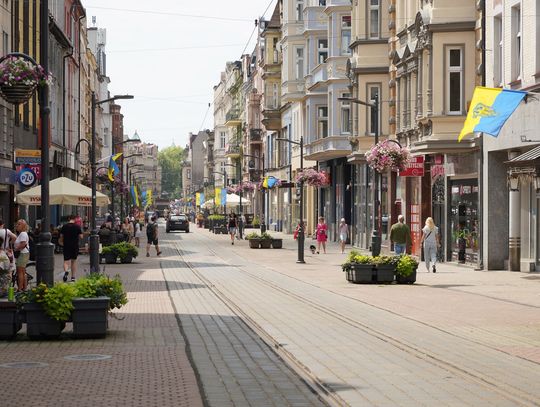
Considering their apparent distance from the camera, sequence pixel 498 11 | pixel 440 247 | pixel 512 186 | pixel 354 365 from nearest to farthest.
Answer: pixel 354 365 → pixel 512 186 → pixel 498 11 → pixel 440 247

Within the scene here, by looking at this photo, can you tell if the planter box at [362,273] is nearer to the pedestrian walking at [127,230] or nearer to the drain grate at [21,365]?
the drain grate at [21,365]

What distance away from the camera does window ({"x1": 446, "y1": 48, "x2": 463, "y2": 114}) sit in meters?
36.0

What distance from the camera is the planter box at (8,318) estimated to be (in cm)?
1516

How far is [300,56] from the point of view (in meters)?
73.2

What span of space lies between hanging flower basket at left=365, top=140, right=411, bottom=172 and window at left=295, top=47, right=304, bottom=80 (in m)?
37.1

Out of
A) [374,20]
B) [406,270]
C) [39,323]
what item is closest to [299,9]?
[374,20]

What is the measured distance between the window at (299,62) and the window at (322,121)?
345 inches

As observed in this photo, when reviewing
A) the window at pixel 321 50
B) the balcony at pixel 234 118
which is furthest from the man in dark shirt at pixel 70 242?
the balcony at pixel 234 118

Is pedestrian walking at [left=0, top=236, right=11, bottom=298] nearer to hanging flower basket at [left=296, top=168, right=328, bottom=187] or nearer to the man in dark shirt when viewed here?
the man in dark shirt

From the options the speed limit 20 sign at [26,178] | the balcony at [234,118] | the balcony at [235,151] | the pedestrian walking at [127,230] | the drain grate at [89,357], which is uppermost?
the balcony at [234,118]

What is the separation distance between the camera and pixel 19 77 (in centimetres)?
1634

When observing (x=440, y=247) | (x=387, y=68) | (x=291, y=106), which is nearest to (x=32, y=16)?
(x=387, y=68)

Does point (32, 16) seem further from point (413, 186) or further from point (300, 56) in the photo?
point (300, 56)

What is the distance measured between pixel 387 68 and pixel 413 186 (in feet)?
20.2
